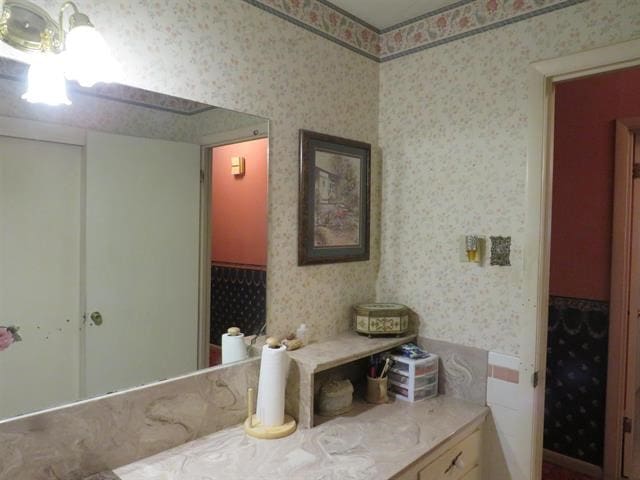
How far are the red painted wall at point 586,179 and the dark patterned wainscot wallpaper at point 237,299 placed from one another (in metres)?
1.94

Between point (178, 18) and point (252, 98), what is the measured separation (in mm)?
347

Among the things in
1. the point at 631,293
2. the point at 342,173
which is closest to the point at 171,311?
the point at 342,173

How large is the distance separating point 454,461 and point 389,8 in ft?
5.92

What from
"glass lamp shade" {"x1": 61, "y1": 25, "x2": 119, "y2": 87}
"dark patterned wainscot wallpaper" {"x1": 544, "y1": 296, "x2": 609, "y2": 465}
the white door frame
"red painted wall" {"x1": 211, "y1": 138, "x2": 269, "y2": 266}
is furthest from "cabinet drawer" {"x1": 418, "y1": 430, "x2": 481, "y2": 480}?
"glass lamp shade" {"x1": 61, "y1": 25, "x2": 119, "y2": 87}

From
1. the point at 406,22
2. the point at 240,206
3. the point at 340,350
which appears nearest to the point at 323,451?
the point at 340,350

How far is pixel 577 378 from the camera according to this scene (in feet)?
8.47

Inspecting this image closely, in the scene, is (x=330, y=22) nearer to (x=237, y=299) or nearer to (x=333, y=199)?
(x=333, y=199)

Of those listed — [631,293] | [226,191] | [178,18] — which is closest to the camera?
[178,18]

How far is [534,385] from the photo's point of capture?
1692mm

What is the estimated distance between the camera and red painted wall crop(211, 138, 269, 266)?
5.14ft

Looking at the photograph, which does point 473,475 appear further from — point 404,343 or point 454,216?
point 454,216

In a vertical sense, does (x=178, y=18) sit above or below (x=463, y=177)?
above

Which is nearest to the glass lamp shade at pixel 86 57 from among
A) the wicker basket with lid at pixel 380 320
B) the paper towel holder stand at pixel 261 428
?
the paper towel holder stand at pixel 261 428

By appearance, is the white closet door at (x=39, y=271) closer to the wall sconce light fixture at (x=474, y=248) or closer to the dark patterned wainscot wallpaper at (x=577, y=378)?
the wall sconce light fixture at (x=474, y=248)
